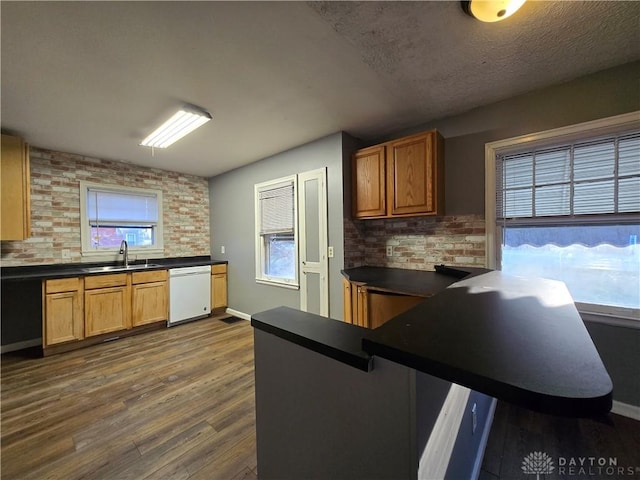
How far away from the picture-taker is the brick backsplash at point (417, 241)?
2521 millimetres

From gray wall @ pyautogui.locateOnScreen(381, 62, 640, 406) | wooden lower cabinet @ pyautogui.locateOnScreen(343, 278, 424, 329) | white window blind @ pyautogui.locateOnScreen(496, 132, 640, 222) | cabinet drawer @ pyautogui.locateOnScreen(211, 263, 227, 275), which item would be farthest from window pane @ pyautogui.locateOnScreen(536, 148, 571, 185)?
cabinet drawer @ pyautogui.locateOnScreen(211, 263, 227, 275)

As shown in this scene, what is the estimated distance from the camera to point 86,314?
3.12 m

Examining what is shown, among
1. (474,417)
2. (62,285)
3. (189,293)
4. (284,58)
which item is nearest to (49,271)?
(62,285)

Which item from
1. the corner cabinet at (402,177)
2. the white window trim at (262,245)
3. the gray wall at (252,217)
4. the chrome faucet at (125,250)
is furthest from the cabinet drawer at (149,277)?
the corner cabinet at (402,177)

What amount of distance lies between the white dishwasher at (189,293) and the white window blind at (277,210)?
132 cm

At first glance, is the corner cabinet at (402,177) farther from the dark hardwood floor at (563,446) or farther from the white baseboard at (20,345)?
the white baseboard at (20,345)

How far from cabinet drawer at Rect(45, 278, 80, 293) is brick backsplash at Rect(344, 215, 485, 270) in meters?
3.25

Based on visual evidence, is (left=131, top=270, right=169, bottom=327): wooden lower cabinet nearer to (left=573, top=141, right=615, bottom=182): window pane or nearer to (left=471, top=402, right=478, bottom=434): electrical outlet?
(left=471, top=402, right=478, bottom=434): electrical outlet

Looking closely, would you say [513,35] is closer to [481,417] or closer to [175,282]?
[481,417]

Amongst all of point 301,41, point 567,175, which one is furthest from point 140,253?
point 567,175

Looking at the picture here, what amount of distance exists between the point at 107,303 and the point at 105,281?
0.29m

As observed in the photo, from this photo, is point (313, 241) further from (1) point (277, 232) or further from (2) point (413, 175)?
(2) point (413, 175)

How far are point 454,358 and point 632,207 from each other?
243 centimetres

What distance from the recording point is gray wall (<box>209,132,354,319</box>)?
3.01 metres
